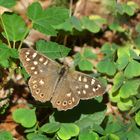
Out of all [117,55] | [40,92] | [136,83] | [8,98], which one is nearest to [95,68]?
[117,55]

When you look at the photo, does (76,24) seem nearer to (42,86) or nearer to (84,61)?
(84,61)

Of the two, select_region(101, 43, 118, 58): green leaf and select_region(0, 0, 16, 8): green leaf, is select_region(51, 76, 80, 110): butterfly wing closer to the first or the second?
select_region(0, 0, 16, 8): green leaf

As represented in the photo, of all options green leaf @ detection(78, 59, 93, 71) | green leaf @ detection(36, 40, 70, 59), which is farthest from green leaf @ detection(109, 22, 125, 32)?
green leaf @ detection(36, 40, 70, 59)

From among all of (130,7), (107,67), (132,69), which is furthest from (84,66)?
(130,7)

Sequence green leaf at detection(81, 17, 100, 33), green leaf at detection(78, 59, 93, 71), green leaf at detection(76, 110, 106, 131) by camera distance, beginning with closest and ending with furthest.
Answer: green leaf at detection(76, 110, 106, 131) < green leaf at detection(78, 59, 93, 71) < green leaf at detection(81, 17, 100, 33)

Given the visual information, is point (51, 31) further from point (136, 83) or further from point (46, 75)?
point (136, 83)

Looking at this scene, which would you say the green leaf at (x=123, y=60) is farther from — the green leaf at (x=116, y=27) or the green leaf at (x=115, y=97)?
the green leaf at (x=116, y=27)
